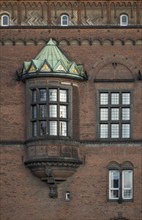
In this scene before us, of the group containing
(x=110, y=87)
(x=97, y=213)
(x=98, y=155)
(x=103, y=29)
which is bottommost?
(x=97, y=213)

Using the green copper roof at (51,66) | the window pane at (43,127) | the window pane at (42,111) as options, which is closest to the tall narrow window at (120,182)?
the window pane at (43,127)

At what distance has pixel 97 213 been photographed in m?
42.7

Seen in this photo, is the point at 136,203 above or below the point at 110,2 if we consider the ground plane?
below

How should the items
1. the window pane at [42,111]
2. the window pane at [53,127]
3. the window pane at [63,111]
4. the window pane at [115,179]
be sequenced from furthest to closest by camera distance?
the window pane at [115,179] → the window pane at [63,111] → the window pane at [42,111] → the window pane at [53,127]

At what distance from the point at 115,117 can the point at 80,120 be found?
68.9 inches

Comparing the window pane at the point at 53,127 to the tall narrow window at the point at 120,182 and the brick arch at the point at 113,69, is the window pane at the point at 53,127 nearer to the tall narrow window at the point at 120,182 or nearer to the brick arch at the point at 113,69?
the brick arch at the point at 113,69

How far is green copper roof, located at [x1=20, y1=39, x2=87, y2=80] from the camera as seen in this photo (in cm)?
4222

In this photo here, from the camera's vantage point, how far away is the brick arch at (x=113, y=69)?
43.6 meters

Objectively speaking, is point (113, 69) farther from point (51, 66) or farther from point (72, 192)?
point (72, 192)

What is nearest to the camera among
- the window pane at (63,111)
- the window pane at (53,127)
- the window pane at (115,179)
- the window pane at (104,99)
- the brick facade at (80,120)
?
the window pane at (53,127)

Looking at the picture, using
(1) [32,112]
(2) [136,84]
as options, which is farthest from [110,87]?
(1) [32,112]

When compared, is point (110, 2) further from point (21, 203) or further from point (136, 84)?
point (21, 203)

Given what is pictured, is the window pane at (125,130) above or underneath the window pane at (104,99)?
underneath

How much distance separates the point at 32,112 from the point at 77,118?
7.40 ft
